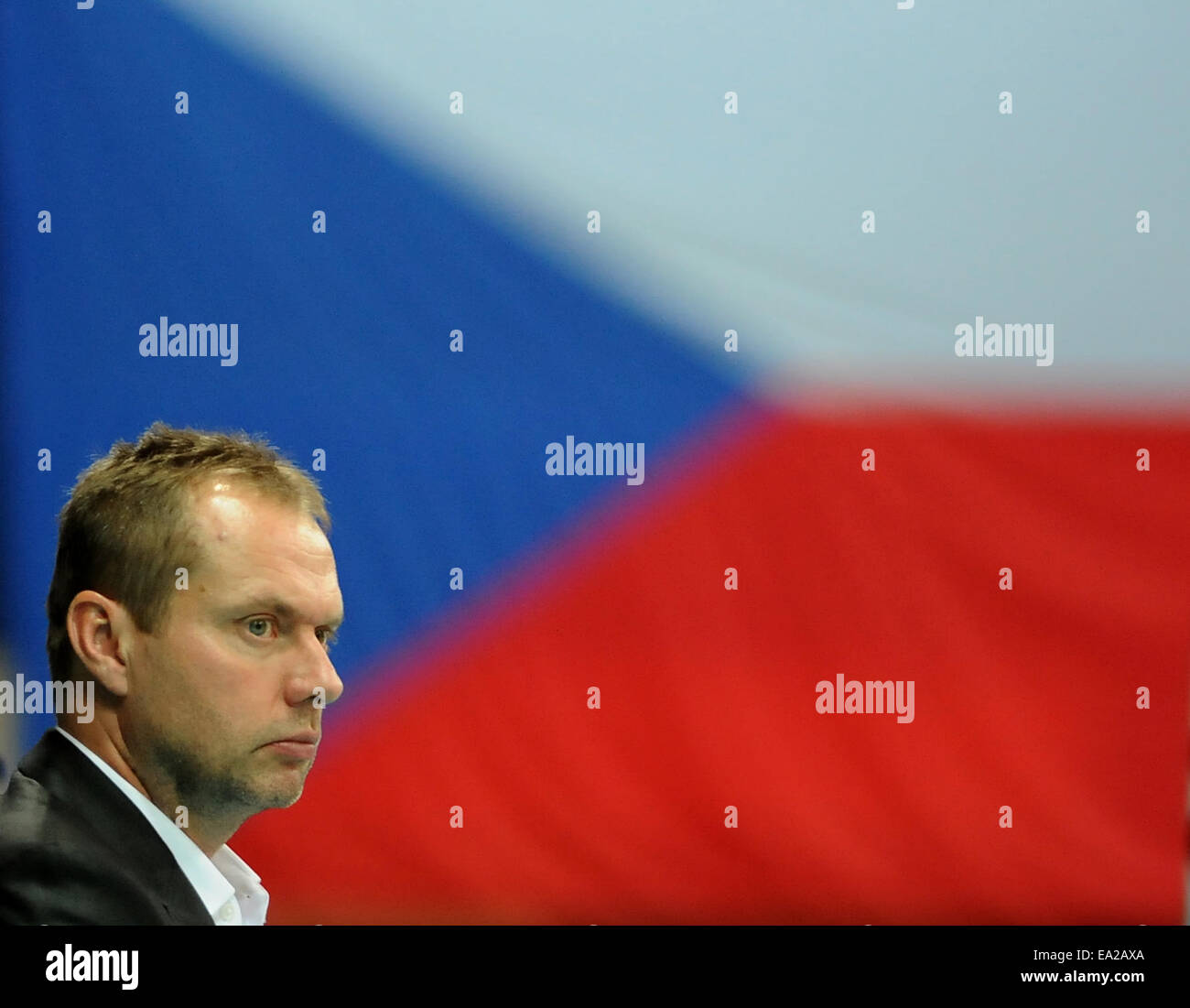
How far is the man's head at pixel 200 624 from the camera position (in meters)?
3.05

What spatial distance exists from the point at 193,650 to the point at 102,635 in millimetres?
213

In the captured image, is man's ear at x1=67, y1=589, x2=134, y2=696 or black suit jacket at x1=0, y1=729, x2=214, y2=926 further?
man's ear at x1=67, y1=589, x2=134, y2=696

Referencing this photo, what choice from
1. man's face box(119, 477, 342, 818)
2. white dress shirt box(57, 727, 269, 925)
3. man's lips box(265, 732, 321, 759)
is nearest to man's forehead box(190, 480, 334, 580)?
man's face box(119, 477, 342, 818)

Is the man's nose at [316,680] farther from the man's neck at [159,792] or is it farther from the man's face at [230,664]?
the man's neck at [159,792]

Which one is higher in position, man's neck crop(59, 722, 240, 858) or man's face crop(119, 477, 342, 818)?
man's face crop(119, 477, 342, 818)

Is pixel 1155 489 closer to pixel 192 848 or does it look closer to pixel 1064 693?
pixel 1064 693

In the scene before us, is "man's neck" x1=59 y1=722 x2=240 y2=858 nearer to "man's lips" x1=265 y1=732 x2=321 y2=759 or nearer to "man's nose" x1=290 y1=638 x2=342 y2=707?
"man's lips" x1=265 y1=732 x2=321 y2=759

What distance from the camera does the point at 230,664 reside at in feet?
10.1

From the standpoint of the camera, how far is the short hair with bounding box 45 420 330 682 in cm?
306

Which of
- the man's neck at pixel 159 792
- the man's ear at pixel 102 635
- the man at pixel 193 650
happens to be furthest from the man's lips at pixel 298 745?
the man's ear at pixel 102 635

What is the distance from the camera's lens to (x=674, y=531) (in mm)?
3344

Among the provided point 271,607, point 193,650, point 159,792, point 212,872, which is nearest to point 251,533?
point 271,607
